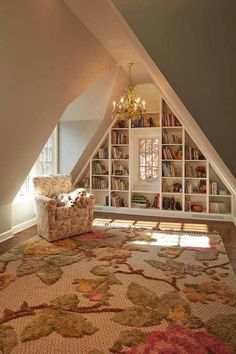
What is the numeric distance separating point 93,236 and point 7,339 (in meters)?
2.46

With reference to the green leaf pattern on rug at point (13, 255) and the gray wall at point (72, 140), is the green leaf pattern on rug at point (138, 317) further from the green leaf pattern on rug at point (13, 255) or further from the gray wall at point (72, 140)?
the gray wall at point (72, 140)

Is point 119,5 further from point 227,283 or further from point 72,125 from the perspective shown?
point 72,125

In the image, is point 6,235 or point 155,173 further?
point 155,173

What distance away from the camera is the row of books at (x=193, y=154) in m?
5.66

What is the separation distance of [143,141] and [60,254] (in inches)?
143

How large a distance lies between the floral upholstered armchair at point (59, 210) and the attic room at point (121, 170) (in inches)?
3.1

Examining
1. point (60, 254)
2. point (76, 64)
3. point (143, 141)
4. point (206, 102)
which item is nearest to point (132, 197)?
point (143, 141)

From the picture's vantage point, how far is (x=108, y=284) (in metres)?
2.67

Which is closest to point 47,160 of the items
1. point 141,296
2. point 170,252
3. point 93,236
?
point 93,236

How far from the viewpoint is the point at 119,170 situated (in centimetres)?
629

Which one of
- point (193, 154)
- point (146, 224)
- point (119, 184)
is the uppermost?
point (193, 154)

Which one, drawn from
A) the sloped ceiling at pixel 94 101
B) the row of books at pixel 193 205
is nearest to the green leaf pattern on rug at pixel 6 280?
the sloped ceiling at pixel 94 101

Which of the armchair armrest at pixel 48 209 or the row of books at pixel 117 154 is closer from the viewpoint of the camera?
the armchair armrest at pixel 48 209

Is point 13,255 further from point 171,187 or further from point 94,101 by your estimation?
point 171,187
